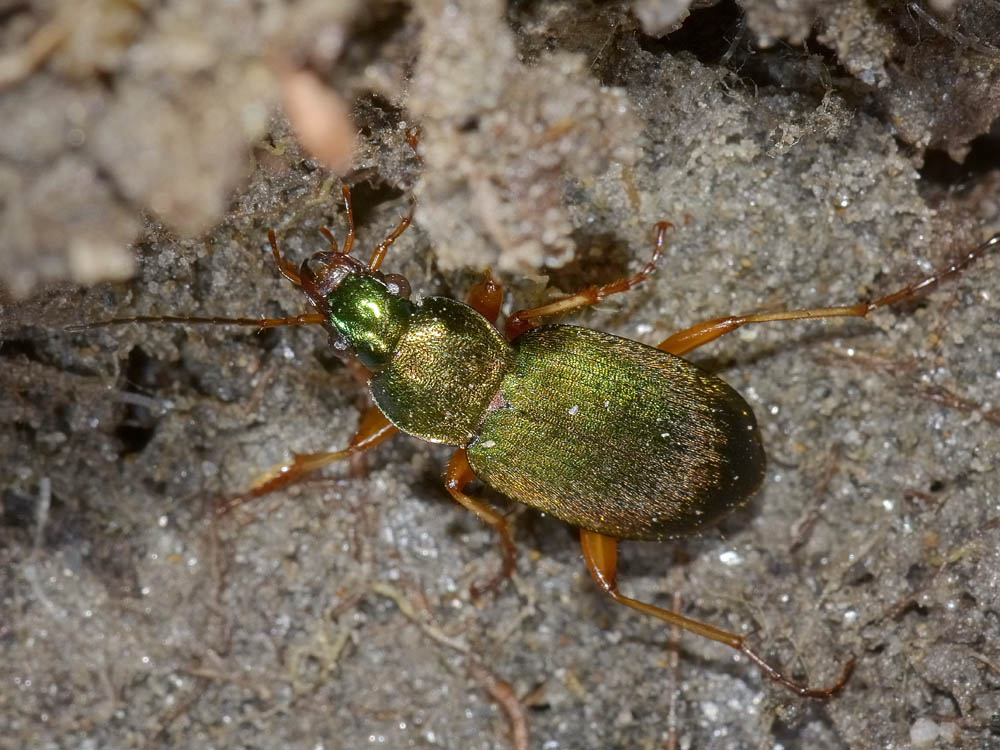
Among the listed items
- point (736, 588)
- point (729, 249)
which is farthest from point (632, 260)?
point (736, 588)

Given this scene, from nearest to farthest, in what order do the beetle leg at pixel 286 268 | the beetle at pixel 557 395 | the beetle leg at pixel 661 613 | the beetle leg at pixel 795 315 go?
the beetle leg at pixel 286 268 < the beetle at pixel 557 395 < the beetle leg at pixel 795 315 < the beetle leg at pixel 661 613

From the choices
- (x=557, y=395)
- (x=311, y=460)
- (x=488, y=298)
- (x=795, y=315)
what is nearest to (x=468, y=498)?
(x=557, y=395)

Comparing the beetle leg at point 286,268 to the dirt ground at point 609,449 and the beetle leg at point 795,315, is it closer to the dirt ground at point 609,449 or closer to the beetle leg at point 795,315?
the dirt ground at point 609,449

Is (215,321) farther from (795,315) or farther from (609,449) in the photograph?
(795,315)

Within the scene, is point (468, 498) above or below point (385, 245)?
below

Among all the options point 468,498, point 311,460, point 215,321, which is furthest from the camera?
point 311,460

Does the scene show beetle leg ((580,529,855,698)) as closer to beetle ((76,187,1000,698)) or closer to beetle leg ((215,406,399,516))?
beetle ((76,187,1000,698))

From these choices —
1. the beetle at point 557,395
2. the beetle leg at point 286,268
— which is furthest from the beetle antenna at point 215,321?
the beetle leg at point 286,268
